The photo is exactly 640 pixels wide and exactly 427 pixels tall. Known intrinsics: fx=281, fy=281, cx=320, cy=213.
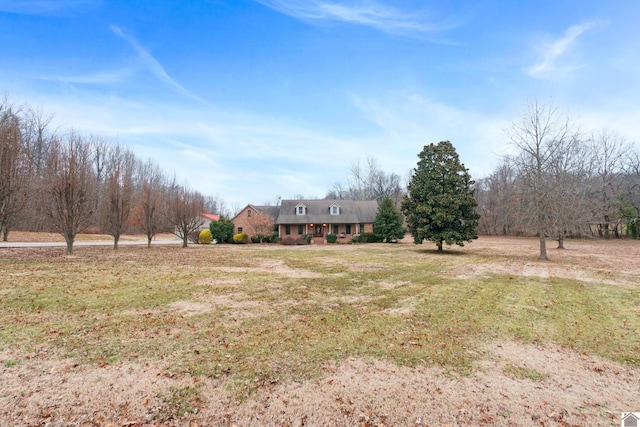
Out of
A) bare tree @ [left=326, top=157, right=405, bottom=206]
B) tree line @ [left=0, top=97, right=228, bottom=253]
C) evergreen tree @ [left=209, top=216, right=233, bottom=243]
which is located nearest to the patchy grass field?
tree line @ [left=0, top=97, right=228, bottom=253]

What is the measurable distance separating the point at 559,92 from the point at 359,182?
134 ft

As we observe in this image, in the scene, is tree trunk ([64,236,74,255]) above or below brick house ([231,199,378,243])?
below

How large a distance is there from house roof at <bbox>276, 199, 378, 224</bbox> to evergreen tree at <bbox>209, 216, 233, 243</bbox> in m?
6.04

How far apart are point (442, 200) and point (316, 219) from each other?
57.1ft

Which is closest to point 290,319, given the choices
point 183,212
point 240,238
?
point 183,212

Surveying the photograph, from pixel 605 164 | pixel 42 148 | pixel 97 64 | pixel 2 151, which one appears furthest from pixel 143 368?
pixel 605 164

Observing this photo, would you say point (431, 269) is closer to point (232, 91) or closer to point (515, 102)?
point (515, 102)

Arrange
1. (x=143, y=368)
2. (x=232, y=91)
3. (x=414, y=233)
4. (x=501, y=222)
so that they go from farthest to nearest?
(x=501, y=222), (x=414, y=233), (x=232, y=91), (x=143, y=368)

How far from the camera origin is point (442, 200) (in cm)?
2270

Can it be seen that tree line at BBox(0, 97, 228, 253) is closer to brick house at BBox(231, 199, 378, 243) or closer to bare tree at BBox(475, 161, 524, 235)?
brick house at BBox(231, 199, 378, 243)

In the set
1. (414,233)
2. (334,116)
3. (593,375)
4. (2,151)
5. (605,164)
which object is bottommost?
(593,375)

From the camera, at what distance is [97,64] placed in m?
17.2

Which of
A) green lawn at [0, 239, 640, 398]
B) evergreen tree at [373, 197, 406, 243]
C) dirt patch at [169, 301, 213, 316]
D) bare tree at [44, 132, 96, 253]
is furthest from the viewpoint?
evergreen tree at [373, 197, 406, 243]

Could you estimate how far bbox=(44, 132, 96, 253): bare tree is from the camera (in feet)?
55.3
